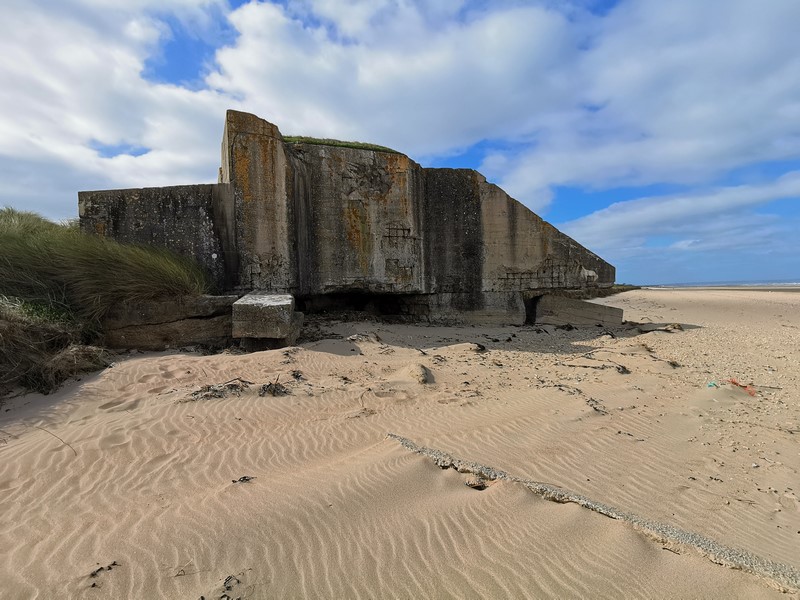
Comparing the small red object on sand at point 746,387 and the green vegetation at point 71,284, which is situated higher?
the green vegetation at point 71,284

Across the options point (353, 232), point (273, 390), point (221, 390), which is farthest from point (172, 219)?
point (273, 390)

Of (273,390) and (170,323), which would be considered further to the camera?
(170,323)

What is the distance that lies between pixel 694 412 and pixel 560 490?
9.98 feet

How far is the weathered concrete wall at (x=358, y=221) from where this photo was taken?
8.27 meters

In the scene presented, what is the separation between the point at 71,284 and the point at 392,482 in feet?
19.4

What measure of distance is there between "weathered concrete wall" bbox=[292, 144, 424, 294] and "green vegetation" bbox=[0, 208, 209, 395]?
2.22m

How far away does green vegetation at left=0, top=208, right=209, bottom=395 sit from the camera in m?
5.00

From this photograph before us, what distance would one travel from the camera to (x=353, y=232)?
8.52m

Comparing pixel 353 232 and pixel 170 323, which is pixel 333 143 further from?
pixel 170 323

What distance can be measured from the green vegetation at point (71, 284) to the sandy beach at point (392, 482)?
2.18ft

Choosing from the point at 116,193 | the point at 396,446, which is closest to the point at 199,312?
the point at 116,193

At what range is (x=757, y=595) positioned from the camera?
184 cm

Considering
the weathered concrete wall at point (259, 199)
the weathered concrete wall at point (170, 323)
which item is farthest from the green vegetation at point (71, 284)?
the weathered concrete wall at point (259, 199)

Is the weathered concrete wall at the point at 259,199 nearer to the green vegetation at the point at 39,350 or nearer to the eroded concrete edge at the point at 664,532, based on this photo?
the green vegetation at the point at 39,350
